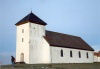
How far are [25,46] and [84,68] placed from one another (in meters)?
14.6

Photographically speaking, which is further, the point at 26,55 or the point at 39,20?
the point at 39,20

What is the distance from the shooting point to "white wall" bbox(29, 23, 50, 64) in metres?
38.7

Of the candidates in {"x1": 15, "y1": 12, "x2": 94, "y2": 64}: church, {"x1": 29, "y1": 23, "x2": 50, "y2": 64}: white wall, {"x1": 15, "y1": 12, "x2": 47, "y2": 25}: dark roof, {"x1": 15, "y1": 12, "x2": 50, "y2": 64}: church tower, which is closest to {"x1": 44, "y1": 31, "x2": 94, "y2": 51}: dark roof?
{"x1": 15, "y1": 12, "x2": 94, "y2": 64}: church

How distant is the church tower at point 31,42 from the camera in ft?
126

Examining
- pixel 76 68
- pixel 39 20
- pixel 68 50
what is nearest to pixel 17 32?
pixel 39 20

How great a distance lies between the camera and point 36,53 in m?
39.3

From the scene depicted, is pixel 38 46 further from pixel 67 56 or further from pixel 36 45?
pixel 67 56

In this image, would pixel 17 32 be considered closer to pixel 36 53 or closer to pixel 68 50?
pixel 36 53

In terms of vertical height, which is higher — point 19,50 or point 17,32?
point 17,32

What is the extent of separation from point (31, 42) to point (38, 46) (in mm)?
2153

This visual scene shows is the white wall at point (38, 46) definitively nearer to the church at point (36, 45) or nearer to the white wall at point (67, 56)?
the church at point (36, 45)

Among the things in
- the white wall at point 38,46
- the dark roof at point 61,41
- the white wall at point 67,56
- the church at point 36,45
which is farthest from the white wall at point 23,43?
the white wall at point 67,56

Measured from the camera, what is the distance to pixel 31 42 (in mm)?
38500

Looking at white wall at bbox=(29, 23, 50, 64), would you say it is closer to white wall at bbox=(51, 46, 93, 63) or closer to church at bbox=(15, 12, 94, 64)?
church at bbox=(15, 12, 94, 64)
